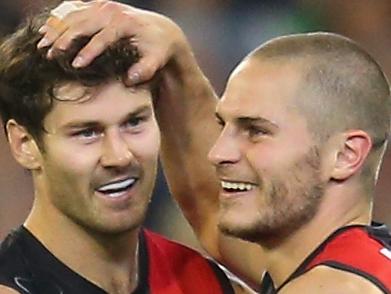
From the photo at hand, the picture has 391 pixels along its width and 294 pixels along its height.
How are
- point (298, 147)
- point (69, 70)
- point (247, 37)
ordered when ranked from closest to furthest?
1. point (298, 147)
2. point (69, 70)
3. point (247, 37)

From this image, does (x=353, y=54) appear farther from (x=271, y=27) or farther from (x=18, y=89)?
(x=271, y=27)

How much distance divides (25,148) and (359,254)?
743mm

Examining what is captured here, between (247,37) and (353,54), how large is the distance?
2.10 meters

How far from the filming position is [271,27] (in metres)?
4.23

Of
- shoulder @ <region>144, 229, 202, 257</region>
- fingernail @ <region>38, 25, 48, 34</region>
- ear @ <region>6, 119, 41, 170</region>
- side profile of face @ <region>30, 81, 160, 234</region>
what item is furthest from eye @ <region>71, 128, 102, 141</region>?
shoulder @ <region>144, 229, 202, 257</region>

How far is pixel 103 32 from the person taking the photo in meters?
2.19

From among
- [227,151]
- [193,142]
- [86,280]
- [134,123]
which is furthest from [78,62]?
[193,142]

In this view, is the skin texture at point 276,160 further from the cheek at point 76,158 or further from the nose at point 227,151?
the cheek at point 76,158

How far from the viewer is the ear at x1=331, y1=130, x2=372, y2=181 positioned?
2033 mm

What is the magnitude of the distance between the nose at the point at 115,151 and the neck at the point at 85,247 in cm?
16

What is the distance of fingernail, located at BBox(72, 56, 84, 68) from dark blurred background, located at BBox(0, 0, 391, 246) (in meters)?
1.71

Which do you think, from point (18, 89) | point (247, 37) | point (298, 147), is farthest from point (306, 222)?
point (247, 37)

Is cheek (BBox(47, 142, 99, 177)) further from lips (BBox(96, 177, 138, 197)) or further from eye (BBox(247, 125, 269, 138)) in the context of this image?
eye (BBox(247, 125, 269, 138))

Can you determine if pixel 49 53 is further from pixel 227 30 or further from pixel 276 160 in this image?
pixel 227 30
